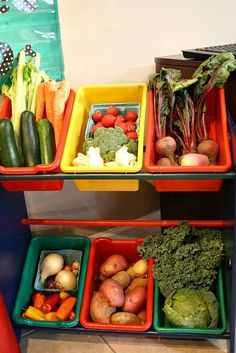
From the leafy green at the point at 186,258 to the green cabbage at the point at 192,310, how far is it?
51mm

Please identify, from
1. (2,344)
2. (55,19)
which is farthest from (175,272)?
(55,19)

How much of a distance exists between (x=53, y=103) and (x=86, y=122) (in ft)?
0.62

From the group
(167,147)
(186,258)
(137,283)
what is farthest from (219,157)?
(137,283)

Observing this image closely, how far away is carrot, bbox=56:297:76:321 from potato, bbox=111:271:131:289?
0.19m

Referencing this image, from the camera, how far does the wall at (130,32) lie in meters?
1.56

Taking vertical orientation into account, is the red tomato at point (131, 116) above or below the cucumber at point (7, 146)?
above

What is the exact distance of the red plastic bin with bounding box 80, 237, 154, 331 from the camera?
1447 mm

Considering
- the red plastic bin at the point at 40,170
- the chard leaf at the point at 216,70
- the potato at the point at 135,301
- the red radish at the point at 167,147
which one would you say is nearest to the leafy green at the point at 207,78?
the chard leaf at the point at 216,70

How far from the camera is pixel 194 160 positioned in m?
1.24

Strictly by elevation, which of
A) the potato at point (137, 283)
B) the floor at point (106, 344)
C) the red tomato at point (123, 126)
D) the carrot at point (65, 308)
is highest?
the red tomato at point (123, 126)

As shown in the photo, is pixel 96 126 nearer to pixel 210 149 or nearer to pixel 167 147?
pixel 167 147

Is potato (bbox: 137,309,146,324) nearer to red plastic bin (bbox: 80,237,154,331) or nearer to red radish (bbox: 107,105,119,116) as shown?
red plastic bin (bbox: 80,237,154,331)

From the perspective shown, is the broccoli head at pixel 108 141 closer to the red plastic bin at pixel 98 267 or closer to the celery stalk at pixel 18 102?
the celery stalk at pixel 18 102

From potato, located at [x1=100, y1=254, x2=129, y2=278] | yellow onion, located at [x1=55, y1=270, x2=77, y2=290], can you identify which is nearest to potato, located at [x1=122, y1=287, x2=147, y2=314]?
potato, located at [x1=100, y1=254, x2=129, y2=278]
